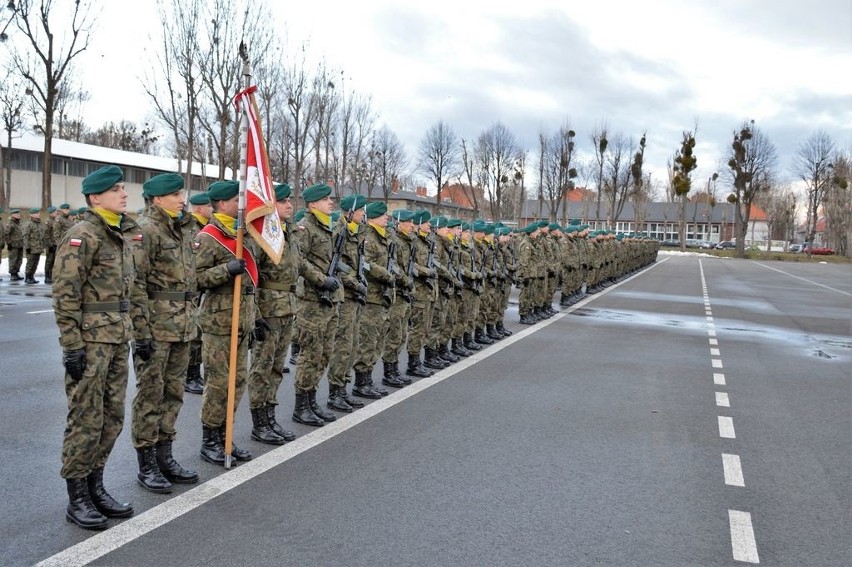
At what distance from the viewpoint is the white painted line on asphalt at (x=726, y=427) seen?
6.71m

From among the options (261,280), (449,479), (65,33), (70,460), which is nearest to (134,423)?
(70,460)

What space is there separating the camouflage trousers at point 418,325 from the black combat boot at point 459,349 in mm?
1440

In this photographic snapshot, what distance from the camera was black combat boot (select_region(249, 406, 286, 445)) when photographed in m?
5.94

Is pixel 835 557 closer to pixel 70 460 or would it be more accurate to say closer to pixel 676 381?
pixel 70 460

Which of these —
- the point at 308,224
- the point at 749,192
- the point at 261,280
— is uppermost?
the point at 749,192

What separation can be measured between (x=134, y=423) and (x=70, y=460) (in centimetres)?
65

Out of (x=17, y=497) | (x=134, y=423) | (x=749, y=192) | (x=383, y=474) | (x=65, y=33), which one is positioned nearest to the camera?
(x=17, y=497)

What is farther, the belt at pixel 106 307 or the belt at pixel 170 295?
the belt at pixel 170 295

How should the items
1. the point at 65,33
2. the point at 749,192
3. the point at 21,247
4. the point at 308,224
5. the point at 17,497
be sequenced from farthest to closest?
the point at 749,192 → the point at 65,33 → the point at 21,247 → the point at 308,224 → the point at 17,497

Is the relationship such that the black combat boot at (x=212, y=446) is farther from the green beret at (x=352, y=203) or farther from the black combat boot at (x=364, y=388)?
the green beret at (x=352, y=203)

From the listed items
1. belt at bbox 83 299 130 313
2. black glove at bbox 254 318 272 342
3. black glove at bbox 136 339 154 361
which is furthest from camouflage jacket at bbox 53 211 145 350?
black glove at bbox 254 318 272 342

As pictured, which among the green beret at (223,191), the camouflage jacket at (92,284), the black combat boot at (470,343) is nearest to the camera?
the camouflage jacket at (92,284)

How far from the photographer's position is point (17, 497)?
4.59 meters

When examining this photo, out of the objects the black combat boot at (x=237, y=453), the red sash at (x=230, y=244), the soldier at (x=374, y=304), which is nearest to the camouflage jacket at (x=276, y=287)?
the red sash at (x=230, y=244)
